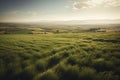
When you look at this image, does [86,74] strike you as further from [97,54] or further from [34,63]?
[34,63]

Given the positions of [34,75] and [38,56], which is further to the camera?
[38,56]

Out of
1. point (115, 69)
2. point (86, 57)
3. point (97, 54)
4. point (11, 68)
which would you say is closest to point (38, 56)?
point (11, 68)

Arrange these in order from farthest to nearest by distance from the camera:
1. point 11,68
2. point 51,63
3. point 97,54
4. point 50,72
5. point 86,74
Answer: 1. point 97,54
2. point 51,63
3. point 11,68
4. point 50,72
5. point 86,74

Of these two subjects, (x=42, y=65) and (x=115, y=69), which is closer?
(x=115, y=69)

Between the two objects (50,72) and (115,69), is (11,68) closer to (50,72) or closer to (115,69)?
(50,72)

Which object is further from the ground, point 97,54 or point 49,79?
point 97,54

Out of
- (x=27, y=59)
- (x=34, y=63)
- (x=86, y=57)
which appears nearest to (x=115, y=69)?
(x=86, y=57)

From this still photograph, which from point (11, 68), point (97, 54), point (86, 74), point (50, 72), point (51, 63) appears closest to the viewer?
point (86, 74)

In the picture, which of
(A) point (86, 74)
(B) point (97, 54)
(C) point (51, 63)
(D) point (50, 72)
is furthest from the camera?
(B) point (97, 54)
